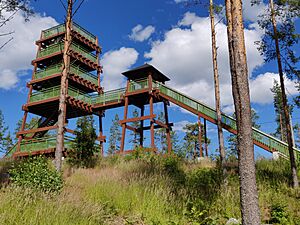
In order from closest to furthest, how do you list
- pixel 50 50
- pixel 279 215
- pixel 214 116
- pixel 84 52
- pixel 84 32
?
pixel 279 215 → pixel 214 116 → pixel 50 50 → pixel 84 52 → pixel 84 32

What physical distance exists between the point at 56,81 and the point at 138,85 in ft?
28.7

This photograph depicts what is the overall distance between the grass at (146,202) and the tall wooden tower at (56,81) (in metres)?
13.6

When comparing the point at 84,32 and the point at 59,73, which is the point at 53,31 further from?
the point at 59,73

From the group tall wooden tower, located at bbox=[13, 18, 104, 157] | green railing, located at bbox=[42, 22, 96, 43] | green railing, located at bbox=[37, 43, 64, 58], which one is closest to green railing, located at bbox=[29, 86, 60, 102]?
tall wooden tower, located at bbox=[13, 18, 104, 157]

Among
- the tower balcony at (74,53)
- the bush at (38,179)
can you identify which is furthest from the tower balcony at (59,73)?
the bush at (38,179)

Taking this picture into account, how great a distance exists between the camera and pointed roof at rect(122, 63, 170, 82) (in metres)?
22.4

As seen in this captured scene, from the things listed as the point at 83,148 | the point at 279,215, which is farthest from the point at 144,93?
the point at 279,215

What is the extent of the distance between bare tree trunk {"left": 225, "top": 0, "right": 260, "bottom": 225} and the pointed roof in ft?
51.9

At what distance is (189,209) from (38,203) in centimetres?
418

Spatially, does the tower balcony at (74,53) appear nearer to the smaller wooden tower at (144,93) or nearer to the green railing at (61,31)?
the green railing at (61,31)

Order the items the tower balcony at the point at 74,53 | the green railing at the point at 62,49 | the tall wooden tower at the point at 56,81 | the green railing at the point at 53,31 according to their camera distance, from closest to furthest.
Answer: the tall wooden tower at the point at 56,81, the tower balcony at the point at 74,53, the green railing at the point at 62,49, the green railing at the point at 53,31

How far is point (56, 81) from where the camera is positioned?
26.3 metres

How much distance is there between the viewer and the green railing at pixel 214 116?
54.1ft

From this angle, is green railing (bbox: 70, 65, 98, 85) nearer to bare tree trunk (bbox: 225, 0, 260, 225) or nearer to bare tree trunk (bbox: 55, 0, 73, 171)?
bare tree trunk (bbox: 55, 0, 73, 171)
